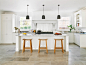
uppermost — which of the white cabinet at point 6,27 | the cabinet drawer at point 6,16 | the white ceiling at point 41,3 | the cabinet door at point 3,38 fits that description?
the white ceiling at point 41,3

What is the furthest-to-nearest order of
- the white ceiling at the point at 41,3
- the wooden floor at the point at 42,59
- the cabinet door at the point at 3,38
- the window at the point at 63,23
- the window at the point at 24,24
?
1. the window at the point at 24,24
2. the window at the point at 63,23
3. the cabinet door at the point at 3,38
4. the white ceiling at the point at 41,3
5. the wooden floor at the point at 42,59

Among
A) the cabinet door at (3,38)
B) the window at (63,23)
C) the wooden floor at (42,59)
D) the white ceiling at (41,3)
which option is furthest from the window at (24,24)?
the wooden floor at (42,59)

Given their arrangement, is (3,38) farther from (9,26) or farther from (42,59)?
(42,59)

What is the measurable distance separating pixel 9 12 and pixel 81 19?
6032 millimetres

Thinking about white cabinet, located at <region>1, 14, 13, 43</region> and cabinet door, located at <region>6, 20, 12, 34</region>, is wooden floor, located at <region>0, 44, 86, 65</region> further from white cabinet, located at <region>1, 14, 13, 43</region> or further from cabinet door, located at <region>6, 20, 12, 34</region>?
cabinet door, located at <region>6, 20, 12, 34</region>

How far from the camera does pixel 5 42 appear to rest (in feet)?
21.7

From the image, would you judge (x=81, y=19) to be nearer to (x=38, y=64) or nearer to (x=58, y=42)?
(x=58, y=42)

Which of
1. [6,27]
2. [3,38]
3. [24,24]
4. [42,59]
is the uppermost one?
[24,24]

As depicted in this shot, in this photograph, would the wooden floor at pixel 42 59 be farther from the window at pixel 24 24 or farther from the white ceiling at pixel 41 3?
the window at pixel 24 24

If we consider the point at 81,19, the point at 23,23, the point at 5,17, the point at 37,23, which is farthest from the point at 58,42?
the point at 5,17

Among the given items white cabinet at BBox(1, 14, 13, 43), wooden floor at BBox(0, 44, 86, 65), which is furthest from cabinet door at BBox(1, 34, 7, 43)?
wooden floor at BBox(0, 44, 86, 65)

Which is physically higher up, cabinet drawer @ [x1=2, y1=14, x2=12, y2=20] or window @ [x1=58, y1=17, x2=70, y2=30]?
cabinet drawer @ [x1=2, y1=14, x2=12, y2=20]

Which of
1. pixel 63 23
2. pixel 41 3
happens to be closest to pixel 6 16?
pixel 41 3

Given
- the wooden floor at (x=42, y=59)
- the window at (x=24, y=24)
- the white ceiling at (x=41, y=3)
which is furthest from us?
the window at (x=24, y=24)
